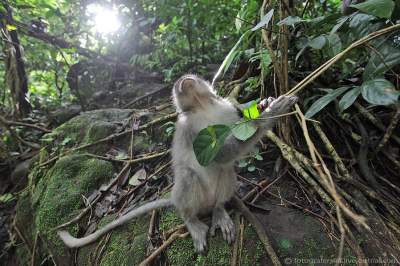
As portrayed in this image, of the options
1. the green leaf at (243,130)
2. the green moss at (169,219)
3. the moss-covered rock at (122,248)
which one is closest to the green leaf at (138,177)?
the moss-covered rock at (122,248)

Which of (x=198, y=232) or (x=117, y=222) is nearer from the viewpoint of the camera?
(x=198, y=232)

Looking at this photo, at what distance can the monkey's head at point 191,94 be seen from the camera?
9.36ft

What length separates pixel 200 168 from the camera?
275 cm

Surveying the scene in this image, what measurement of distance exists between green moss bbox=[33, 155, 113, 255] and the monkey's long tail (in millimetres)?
265

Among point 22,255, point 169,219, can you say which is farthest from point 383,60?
point 22,255

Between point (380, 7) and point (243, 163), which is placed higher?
point (380, 7)

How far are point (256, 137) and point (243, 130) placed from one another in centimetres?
65

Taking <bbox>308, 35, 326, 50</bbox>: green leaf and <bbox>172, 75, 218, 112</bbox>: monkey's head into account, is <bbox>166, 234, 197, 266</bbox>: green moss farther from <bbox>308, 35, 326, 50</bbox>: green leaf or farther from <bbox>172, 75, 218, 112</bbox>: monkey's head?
<bbox>308, 35, 326, 50</bbox>: green leaf

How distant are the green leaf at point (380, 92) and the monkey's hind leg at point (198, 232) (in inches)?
61.8

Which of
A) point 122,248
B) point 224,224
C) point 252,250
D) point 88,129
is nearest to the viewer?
point 252,250

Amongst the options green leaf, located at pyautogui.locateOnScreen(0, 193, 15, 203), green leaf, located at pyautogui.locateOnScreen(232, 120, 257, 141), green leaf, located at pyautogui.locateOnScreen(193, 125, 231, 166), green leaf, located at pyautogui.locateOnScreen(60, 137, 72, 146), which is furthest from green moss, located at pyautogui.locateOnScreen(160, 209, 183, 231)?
green leaf, located at pyautogui.locateOnScreen(0, 193, 15, 203)

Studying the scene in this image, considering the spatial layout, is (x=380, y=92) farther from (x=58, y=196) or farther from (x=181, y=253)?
(x=58, y=196)

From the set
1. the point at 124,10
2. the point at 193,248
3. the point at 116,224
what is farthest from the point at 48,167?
the point at 124,10

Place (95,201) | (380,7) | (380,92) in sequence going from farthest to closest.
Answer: (95,201) < (380,7) < (380,92)
